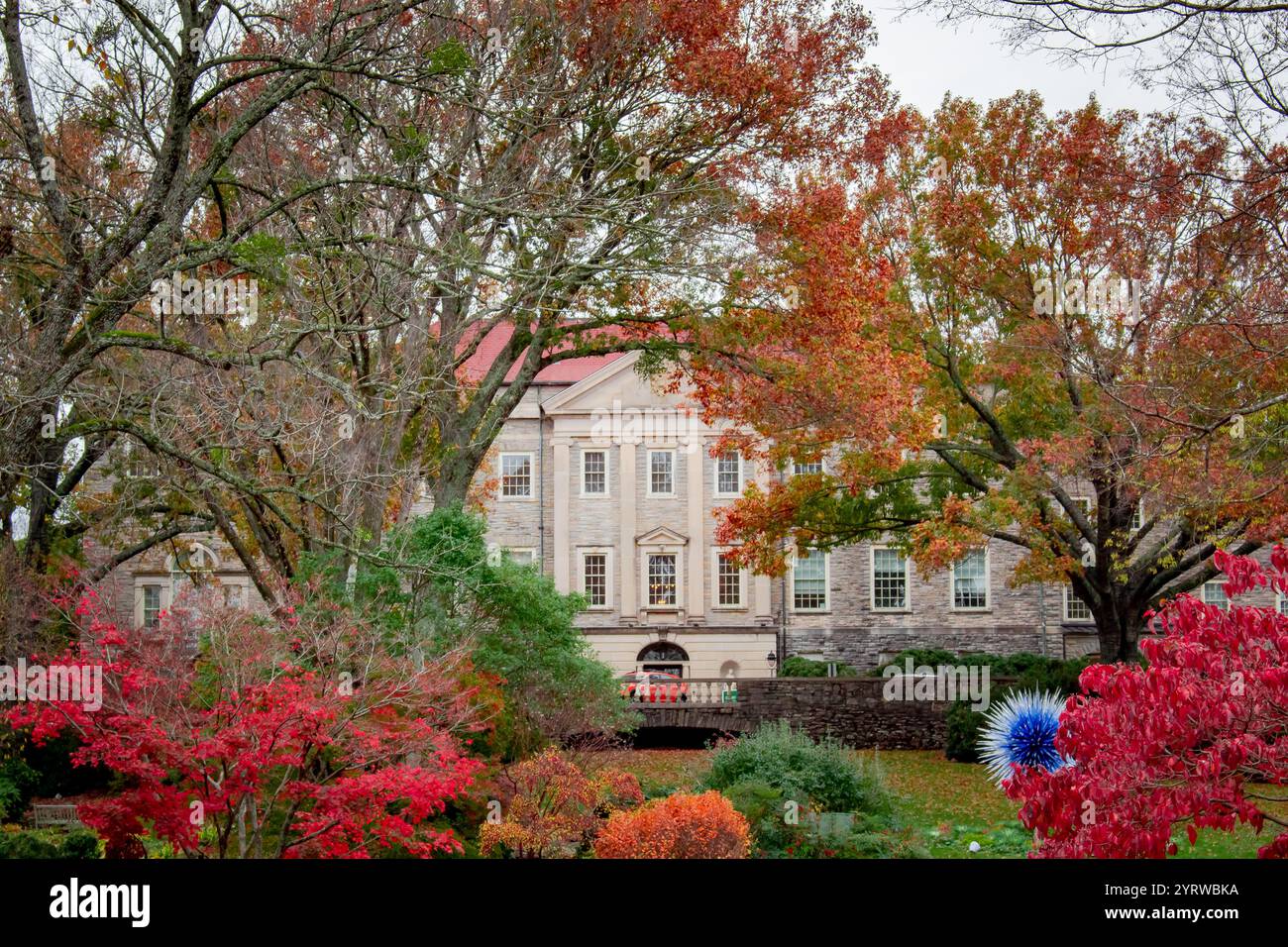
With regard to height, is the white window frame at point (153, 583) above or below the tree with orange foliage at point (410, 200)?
below

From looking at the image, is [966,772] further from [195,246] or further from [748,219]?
[195,246]

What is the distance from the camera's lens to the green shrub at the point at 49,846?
1039 cm

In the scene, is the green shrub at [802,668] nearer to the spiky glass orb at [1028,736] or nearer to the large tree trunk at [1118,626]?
the large tree trunk at [1118,626]

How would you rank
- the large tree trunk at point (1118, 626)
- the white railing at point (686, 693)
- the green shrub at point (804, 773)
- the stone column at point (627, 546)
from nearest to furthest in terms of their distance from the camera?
the green shrub at point (804, 773)
the large tree trunk at point (1118, 626)
the white railing at point (686, 693)
the stone column at point (627, 546)

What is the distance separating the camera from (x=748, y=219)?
693 inches

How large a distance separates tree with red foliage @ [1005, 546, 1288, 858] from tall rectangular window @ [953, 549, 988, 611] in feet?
106

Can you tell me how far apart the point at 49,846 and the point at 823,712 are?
2078 centimetres

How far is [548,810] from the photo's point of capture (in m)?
13.6

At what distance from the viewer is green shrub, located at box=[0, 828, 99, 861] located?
10391 millimetres

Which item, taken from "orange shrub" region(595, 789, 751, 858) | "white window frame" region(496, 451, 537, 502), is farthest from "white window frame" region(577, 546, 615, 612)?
"orange shrub" region(595, 789, 751, 858)

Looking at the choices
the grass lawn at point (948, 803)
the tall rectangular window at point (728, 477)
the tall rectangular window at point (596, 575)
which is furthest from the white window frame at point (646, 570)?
the grass lawn at point (948, 803)

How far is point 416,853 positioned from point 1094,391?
15.4 meters

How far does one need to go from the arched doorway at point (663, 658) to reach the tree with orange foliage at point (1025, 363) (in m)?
15.1
